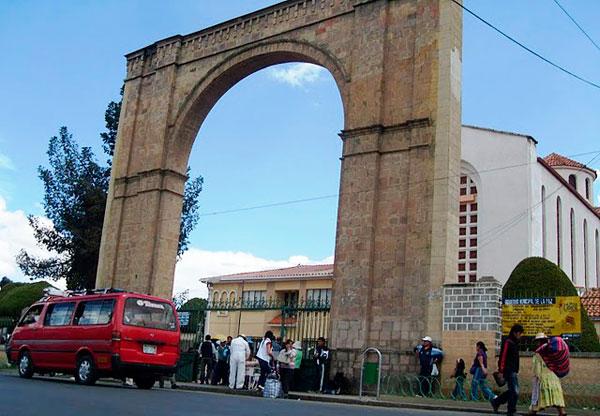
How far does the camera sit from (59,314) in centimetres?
1405

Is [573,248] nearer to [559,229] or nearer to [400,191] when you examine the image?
[559,229]

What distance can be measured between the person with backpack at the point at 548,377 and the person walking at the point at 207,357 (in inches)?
392

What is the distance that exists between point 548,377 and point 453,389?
180 inches

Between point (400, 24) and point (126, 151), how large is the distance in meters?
11.1

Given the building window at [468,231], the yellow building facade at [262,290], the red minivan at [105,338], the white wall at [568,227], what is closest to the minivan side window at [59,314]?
the red minivan at [105,338]

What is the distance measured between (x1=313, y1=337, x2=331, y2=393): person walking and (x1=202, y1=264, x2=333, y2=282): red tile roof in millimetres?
14071

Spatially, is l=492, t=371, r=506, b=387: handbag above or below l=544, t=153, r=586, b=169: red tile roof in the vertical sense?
below

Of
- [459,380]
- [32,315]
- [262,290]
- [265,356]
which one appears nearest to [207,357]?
[265,356]

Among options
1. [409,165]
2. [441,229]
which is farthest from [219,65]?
[441,229]

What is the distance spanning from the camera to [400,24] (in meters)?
17.8

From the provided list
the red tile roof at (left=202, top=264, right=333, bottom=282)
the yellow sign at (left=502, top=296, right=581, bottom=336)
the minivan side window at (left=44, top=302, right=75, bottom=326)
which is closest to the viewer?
the yellow sign at (left=502, top=296, right=581, bottom=336)

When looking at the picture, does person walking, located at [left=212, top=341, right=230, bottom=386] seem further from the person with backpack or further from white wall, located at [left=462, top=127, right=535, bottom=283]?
white wall, located at [left=462, top=127, right=535, bottom=283]

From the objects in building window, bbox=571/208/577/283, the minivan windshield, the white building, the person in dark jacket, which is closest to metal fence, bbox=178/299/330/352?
the minivan windshield

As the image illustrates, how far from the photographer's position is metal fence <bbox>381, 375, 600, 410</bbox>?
12266 millimetres
